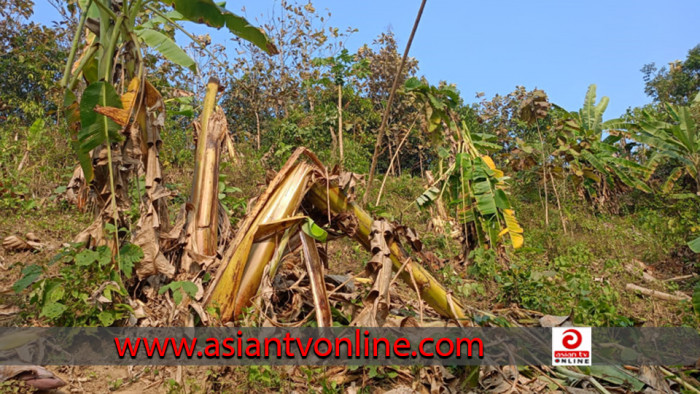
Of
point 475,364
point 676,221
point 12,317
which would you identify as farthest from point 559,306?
point 676,221

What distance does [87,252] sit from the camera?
2.77 metres

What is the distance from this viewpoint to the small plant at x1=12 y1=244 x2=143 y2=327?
8.64 ft

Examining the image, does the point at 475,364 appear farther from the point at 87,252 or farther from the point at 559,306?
the point at 87,252

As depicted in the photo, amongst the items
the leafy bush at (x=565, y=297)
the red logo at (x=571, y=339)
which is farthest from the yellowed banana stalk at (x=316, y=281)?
the leafy bush at (x=565, y=297)

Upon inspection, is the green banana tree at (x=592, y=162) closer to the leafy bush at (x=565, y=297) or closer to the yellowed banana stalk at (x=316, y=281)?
the leafy bush at (x=565, y=297)

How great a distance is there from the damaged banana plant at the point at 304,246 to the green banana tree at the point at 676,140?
30.9ft

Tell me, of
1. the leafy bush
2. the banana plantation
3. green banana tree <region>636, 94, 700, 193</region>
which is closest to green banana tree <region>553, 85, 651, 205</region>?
green banana tree <region>636, 94, 700, 193</region>

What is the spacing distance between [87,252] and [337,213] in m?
1.67

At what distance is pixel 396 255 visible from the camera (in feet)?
10.2

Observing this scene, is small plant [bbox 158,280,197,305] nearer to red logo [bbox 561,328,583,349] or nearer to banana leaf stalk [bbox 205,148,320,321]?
banana leaf stalk [bbox 205,148,320,321]

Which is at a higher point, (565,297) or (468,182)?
(468,182)

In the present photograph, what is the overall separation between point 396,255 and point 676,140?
10.1 metres

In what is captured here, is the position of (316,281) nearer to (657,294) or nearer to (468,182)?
(468,182)

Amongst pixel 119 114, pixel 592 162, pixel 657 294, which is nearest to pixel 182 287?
pixel 119 114
